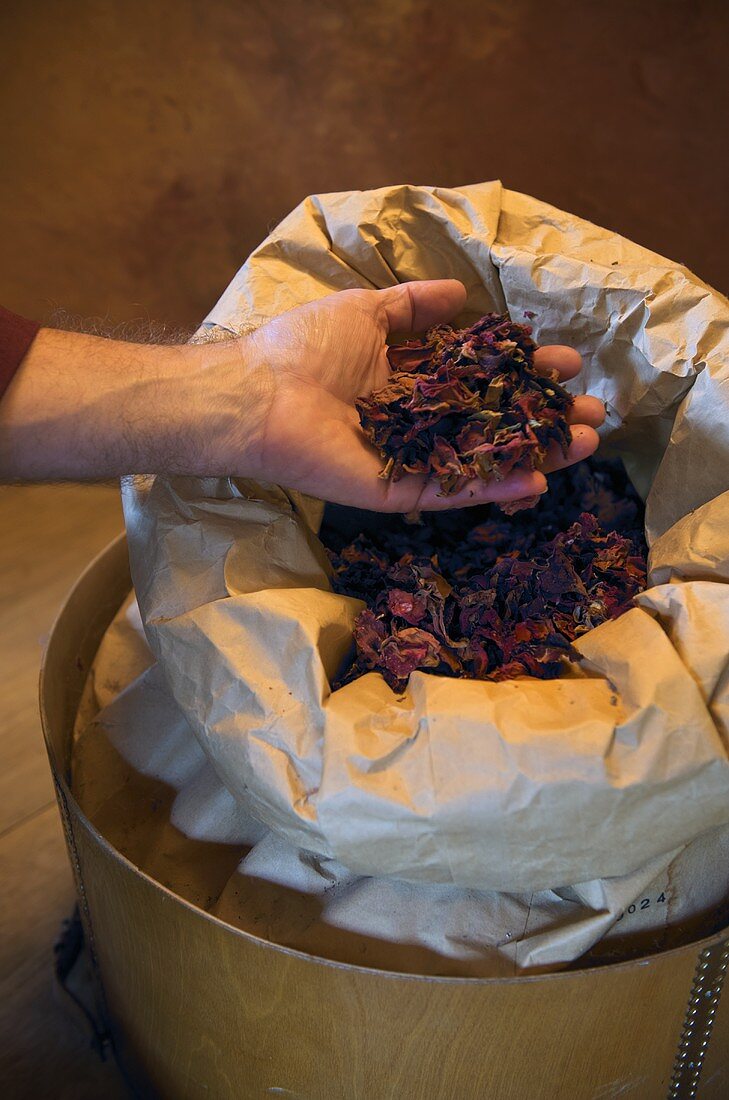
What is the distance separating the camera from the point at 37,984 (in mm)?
1189

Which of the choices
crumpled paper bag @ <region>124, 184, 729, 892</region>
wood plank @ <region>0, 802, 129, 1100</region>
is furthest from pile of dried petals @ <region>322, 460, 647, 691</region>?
wood plank @ <region>0, 802, 129, 1100</region>

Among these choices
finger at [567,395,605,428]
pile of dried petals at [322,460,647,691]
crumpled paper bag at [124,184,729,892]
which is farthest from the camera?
finger at [567,395,605,428]

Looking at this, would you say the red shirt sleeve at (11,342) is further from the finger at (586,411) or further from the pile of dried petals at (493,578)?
the finger at (586,411)

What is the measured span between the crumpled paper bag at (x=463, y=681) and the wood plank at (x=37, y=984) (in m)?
0.64

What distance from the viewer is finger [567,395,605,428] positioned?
0.92 metres

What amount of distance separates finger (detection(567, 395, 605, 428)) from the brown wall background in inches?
32.3

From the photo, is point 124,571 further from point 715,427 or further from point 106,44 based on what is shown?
point 106,44

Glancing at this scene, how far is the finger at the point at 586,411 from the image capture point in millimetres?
924

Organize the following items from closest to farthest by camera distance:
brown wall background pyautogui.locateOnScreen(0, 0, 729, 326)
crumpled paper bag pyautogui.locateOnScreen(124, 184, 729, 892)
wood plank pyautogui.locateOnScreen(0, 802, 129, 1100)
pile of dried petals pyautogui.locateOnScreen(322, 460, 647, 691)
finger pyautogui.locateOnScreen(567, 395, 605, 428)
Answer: crumpled paper bag pyautogui.locateOnScreen(124, 184, 729, 892)
pile of dried petals pyautogui.locateOnScreen(322, 460, 647, 691)
finger pyautogui.locateOnScreen(567, 395, 605, 428)
wood plank pyautogui.locateOnScreen(0, 802, 129, 1100)
brown wall background pyautogui.locateOnScreen(0, 0, 729, 326)

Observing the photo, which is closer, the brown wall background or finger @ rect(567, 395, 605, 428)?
finger @ rect(567, 395, 605, 428)

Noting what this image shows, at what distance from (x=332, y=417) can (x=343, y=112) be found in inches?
36.7

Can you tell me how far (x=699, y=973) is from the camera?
2.30 feet

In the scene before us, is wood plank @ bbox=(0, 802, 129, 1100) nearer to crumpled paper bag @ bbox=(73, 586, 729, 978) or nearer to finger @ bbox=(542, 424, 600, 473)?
crumpled paper bag @ bbox=(73, 586, 729, 978)

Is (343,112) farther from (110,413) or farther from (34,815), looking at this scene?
(34,815)
